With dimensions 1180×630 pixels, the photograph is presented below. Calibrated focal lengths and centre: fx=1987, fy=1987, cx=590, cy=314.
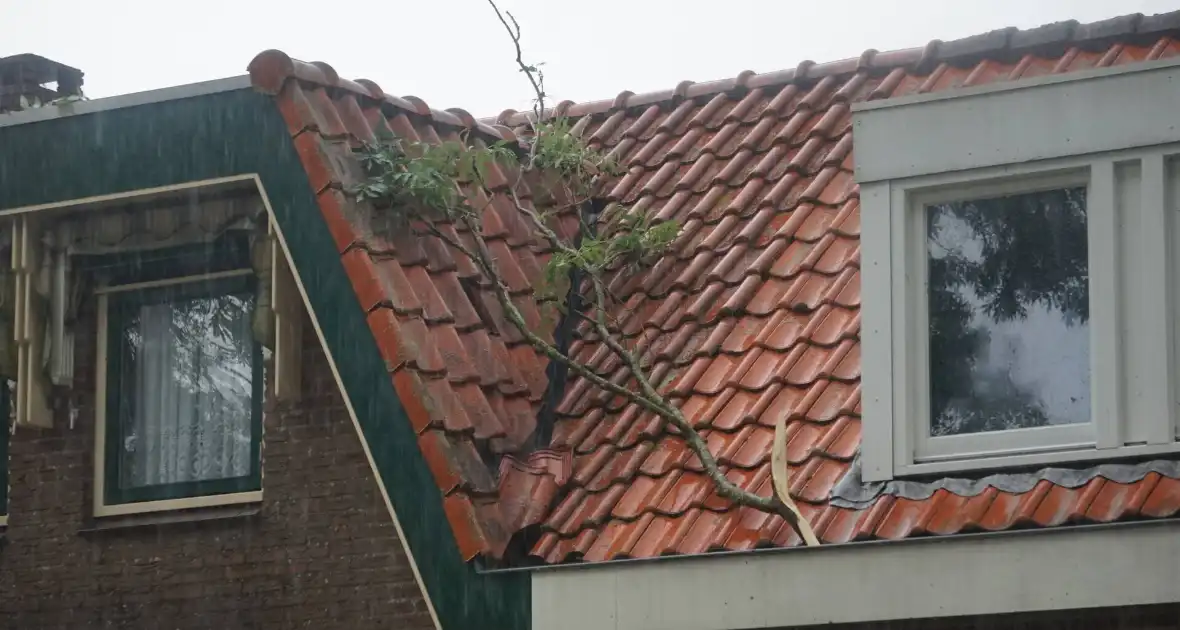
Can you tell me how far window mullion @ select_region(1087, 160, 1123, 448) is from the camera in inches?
324

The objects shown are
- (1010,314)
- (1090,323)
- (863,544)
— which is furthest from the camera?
(1010,314)

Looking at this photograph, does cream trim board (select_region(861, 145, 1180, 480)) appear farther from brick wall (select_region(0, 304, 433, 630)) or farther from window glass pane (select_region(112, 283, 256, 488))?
window glass pane (select_region(112, 283, 256, 488))

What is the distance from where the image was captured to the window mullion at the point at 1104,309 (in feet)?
27.0

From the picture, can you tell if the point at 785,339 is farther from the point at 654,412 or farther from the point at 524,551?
the point at 524,551

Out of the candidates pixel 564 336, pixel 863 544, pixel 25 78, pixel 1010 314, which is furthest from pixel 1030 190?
pixel 25 78

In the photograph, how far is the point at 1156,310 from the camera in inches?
325

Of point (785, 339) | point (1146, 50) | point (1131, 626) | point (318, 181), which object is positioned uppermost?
point (1146, 50)

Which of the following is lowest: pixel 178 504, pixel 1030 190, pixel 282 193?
pixel 178 504

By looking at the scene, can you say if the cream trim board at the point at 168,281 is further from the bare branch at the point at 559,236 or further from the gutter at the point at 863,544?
the gutter at the point at 863,544

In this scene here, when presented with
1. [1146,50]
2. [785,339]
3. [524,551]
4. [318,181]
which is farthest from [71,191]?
[1146,50]

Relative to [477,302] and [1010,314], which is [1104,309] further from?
[477,302]

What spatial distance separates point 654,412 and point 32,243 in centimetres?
368

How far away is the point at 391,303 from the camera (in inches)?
387

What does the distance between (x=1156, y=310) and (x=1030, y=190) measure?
83cm
